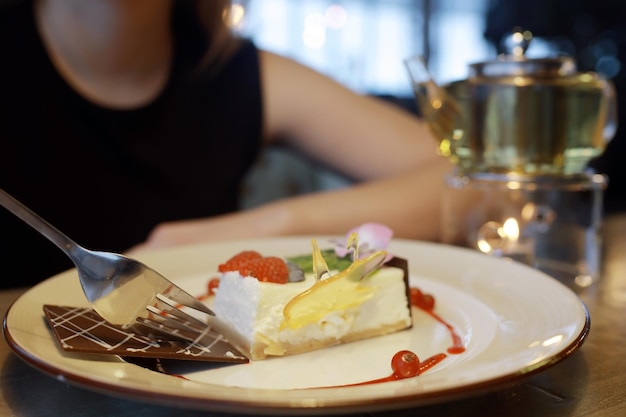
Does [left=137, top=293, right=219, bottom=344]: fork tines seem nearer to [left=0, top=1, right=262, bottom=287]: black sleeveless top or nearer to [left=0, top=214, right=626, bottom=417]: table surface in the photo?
[left=0, top=214, right=626, bottom=417]: table surface

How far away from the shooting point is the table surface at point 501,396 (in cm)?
45

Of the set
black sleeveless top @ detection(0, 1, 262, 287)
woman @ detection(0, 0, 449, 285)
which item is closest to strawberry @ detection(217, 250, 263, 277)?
woman @ detection(0, 0, 449, 285)

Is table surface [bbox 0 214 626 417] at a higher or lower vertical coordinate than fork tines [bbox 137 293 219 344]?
lower

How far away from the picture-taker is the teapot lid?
0.85 meters

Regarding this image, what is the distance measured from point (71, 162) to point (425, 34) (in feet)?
18.3

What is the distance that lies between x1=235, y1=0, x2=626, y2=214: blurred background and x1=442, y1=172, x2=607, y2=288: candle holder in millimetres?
2490

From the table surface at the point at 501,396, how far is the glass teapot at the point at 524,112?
342 mm

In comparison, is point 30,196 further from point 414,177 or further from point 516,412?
point 516,412

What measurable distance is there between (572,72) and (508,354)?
575 mm

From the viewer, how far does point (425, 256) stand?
84 centimetres

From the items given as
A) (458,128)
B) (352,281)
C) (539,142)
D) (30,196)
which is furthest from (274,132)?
(352,281)

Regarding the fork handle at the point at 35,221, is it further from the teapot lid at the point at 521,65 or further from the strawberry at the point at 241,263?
the teapot lid at the point at 521,65

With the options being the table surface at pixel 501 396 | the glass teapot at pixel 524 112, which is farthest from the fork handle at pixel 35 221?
the glass teapot at pixel 524 112

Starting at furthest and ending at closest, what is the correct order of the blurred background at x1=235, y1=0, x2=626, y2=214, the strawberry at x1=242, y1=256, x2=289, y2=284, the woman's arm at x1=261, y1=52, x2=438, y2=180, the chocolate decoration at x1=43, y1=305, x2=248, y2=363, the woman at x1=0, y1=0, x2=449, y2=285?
the blurred background at x1=235, y1=0, x2=626, y2=214
the woman's arm at x1=261, y1=52, x2=438, y2=180
the woman at x1=0, y1=0, x2=449, y2=285
the strawberry at x1=242, y1=256, x2=289, y2=284
the chocolate decoration at x1=43, y1=305, x2=248, y2=363
